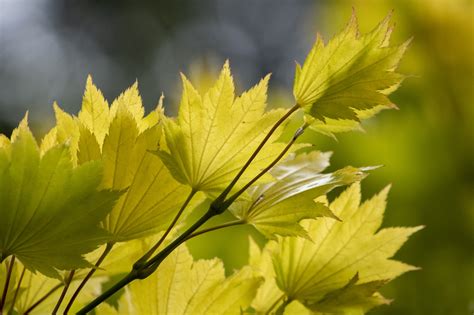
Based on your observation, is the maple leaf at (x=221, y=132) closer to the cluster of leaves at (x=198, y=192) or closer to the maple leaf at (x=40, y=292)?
the cluster of leaves at (x=198, y=192)

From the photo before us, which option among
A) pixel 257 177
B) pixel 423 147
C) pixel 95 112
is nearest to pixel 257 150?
pixel 257 177

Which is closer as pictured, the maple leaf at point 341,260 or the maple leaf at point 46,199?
the maple leaf at point 46,199

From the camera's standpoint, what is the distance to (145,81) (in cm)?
876

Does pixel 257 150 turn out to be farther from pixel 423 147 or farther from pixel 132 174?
pixel 423 147

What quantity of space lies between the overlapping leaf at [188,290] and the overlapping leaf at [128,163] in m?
0.06

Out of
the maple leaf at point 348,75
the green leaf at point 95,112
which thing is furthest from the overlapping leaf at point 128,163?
the maple leaf at point 348,75

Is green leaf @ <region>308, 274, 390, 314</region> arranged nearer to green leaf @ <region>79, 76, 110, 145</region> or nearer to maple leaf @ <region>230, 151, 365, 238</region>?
maple leaf @ <region>230, 151, 365, 238</region>

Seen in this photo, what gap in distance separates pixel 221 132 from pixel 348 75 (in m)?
0.09

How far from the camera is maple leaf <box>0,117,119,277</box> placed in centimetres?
42

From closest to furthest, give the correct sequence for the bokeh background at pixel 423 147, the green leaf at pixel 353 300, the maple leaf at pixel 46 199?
the maple leaf at pixel 46 199
the green leaf at pixel 353 300
the bokeh background at pixel 423 147

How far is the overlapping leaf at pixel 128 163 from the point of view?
47cm

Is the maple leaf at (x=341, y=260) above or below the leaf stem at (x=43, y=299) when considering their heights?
below

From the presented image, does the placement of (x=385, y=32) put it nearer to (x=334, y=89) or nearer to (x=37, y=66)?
(x=334, y=89)

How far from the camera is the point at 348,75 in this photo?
48 cm
